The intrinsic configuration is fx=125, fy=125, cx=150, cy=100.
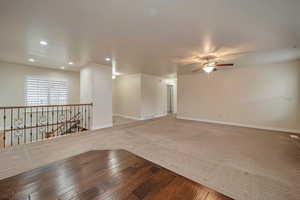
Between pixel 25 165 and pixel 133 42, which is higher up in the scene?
pixel 133 42

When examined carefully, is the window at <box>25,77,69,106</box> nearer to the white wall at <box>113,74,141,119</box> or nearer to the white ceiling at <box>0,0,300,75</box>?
the white ceiling at <box>0,0,300,75</box>

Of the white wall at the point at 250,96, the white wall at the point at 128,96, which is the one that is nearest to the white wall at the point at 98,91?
the white wall at the point at 128,96

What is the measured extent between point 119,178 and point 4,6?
2988 mm

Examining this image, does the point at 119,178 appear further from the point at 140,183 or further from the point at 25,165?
the point at 25,165

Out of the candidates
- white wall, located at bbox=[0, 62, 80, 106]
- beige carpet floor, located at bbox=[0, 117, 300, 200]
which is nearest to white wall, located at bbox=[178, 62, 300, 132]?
beige carpet floor, located at bbox=[0, 117, 300, 200]

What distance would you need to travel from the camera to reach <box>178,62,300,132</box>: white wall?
4.46 m

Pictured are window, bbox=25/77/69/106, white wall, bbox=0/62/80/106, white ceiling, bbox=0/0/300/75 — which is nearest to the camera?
white ceiling, bbox=0/0/300/75

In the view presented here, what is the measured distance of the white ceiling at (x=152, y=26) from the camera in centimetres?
174

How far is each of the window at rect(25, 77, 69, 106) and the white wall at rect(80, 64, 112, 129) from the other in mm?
1683

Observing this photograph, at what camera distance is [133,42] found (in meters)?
2.94

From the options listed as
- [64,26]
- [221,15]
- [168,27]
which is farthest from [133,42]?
[221,15]

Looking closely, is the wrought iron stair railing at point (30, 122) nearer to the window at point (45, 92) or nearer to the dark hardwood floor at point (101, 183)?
the window at point (45, 92)

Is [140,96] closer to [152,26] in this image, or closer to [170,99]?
[170,99]

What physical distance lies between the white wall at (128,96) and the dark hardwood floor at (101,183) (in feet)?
15.6
